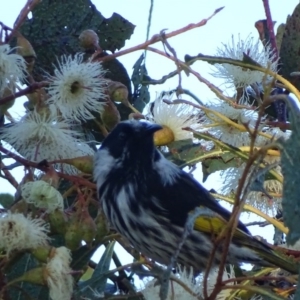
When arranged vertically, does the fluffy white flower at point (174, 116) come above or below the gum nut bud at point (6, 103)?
above

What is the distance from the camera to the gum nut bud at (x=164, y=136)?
2492 mm

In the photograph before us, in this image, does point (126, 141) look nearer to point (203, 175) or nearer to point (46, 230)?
point (203, 175)

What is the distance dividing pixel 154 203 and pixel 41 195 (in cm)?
108

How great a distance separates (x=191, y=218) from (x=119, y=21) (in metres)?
1.22

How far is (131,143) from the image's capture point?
3.10 meters

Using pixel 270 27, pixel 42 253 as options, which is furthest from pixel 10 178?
pixel 270 27

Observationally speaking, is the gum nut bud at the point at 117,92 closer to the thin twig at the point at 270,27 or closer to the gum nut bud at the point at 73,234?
the gum nut bud at the point at 73,234

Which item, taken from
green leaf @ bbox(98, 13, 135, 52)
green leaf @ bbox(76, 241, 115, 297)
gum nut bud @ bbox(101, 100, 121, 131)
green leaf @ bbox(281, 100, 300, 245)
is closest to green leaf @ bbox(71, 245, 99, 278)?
green leaf @ bbox(76, 241, 115, 297)

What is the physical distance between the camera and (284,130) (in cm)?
227

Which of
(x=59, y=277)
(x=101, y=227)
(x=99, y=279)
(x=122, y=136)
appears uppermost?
(x=122, y=136)

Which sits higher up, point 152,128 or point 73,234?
point 152,128

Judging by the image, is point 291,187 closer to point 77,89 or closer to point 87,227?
point 87,227

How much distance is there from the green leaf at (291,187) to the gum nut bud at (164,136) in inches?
42.7

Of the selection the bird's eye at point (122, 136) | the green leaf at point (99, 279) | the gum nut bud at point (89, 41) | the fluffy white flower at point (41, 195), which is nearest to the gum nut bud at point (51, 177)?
the fluffy white flower at point (41, 195)
